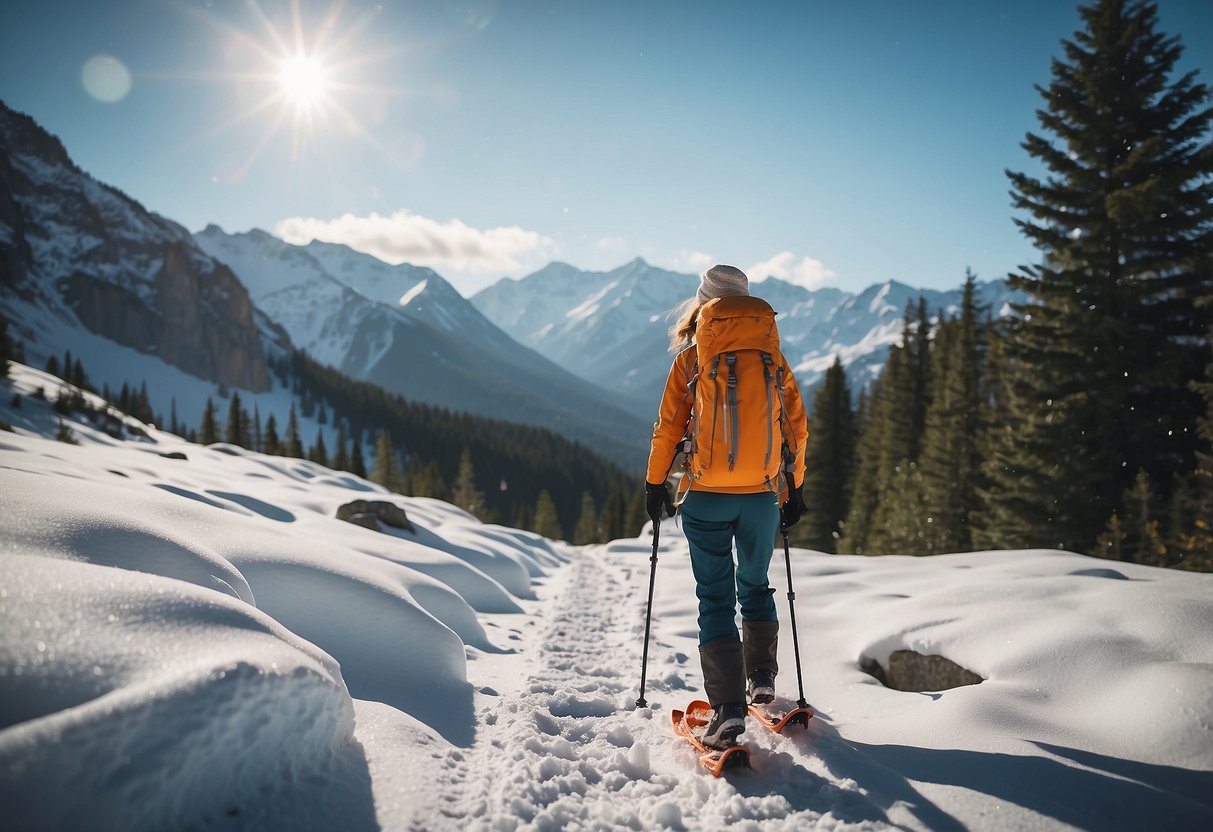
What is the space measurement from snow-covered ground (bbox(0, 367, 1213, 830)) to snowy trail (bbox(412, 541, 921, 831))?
2cm

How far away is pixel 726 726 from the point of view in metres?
3.33

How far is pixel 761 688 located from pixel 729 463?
5.61 ft

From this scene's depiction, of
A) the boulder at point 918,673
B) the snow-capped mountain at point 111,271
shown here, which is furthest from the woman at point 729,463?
the snow-capped mountain at point 111,271

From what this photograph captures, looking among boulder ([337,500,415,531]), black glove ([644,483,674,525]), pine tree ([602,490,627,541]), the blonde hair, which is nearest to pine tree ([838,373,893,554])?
boulder ([337,500,415,531])

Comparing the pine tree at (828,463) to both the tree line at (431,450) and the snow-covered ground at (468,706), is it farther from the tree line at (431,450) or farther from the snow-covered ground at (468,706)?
the snow-covered ground at (468,706)

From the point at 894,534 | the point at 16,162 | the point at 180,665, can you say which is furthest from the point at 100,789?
the point at 16,162

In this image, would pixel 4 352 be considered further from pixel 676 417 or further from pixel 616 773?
pixel 616 773

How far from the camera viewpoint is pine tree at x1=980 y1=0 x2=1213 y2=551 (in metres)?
13.2

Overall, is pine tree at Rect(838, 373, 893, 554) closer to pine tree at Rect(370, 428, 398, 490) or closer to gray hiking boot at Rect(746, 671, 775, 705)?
gray hiking boot at Rect(746, 671, 775, 705)

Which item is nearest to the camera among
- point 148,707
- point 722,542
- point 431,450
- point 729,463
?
point 148,707

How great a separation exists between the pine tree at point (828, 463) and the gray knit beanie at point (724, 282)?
3406 cm

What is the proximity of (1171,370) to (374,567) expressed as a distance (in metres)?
17.4

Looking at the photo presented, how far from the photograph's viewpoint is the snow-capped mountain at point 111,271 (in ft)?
491

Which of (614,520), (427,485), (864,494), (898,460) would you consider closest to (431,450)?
(427,485)
